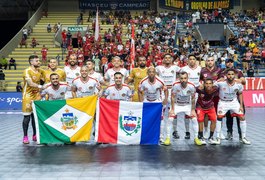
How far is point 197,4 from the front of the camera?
38.4m

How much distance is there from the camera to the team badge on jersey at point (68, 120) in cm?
901

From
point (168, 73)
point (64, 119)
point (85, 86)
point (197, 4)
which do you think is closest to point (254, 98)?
point (168, 73)

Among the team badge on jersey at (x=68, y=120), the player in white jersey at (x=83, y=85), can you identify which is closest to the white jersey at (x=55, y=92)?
the player in white jersey at (x=83, y=85)

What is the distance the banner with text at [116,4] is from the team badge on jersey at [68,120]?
30.7m

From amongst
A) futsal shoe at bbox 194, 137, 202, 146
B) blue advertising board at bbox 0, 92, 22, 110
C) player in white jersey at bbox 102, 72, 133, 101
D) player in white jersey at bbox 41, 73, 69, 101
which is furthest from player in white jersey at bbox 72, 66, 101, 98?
blue advertising board at bbox 0, 92, 22, 110

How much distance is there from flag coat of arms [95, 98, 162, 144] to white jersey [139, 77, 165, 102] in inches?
19.1

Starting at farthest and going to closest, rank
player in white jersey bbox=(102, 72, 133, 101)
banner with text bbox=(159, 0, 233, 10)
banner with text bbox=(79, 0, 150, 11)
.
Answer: banner with text bbox=(79, 0, 150, 11), banner with text bbox=(159, 0, 233, 10), player in white jersey bbox=(102, 72, 133, 101)

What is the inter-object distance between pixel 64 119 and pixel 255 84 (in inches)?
606

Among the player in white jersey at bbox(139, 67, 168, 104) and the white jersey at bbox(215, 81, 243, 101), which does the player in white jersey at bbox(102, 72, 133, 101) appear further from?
the white jersey at bbox(215, 81, 243, 101)

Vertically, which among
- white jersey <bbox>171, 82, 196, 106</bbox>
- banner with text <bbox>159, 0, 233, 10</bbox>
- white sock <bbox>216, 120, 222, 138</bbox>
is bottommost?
white sock <bbox>216, 120, 222, 138</bbox>

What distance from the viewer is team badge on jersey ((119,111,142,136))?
889 cm

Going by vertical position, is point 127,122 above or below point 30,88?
below

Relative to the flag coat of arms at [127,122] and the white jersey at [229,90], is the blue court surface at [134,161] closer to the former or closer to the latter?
the flag coat of arms at [127,122]

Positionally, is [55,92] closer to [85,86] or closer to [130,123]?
[85,86]
